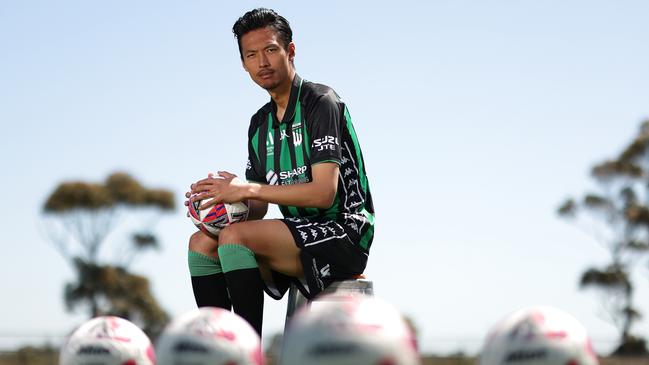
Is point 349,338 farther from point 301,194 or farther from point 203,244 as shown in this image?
point 203,244

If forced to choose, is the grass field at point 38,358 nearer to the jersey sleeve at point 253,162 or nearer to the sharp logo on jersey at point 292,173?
the jersey sleeve at point 253,162

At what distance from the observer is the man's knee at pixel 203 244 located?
587 cm

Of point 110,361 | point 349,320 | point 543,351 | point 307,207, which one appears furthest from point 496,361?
point 307,207

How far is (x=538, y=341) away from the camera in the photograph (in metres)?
3.88

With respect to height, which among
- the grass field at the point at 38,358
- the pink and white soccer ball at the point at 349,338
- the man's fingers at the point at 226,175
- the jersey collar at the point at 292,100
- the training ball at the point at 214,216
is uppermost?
the jersey collar at the point at 292,100

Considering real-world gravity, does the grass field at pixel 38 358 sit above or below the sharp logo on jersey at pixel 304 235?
below

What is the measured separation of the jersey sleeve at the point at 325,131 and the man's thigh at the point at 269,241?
19.9 inches

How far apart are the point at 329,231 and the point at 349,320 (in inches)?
82.3

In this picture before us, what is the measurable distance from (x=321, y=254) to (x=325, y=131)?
762 mm

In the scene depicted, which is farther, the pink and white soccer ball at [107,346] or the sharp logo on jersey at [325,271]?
the sharp logo on jersey at [325,271]

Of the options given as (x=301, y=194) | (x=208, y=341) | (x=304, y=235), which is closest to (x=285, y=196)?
(x=301, y=194)

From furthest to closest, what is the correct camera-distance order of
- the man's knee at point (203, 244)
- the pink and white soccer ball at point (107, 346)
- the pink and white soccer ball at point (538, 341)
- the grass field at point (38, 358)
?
the grass field at point (38, 358), the man's knee at point (203, 244), the pink and white soccer ball at point (107, 346), the pink and white soccer ball at point (538, 341)

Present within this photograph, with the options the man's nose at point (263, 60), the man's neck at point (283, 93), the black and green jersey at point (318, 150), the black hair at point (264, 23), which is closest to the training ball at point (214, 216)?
the black and green jersey at point (318, 150)

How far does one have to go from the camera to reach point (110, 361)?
455cm
